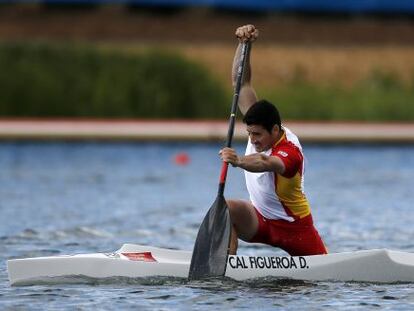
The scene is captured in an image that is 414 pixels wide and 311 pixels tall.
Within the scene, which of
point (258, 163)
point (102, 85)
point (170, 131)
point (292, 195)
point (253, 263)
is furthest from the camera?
point (102, 85)

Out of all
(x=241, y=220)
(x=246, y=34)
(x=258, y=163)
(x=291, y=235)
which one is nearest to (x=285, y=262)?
(x=291, y=235)

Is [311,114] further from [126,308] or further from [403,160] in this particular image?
[126,308]

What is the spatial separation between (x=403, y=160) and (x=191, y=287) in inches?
798

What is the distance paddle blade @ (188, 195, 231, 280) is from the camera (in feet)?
42.2

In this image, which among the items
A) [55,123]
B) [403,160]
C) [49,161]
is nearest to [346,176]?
[403,160]

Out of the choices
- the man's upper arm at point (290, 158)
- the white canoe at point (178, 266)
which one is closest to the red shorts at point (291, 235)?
the white canoe at point (178, 266)

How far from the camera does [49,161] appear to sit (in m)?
31.2

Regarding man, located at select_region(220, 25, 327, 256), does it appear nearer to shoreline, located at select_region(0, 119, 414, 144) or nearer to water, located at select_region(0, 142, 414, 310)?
water, located at select_region(0, 142, 414, 310)

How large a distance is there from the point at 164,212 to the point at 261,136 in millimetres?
8809

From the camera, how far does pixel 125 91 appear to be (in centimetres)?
4009

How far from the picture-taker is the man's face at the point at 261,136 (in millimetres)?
12734

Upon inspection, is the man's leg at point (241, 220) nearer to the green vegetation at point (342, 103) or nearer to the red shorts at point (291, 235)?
the red shorts at point (291, 235)

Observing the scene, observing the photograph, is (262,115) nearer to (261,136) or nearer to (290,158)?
(261,136)

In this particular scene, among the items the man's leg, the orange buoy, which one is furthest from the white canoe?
the orange buoy
